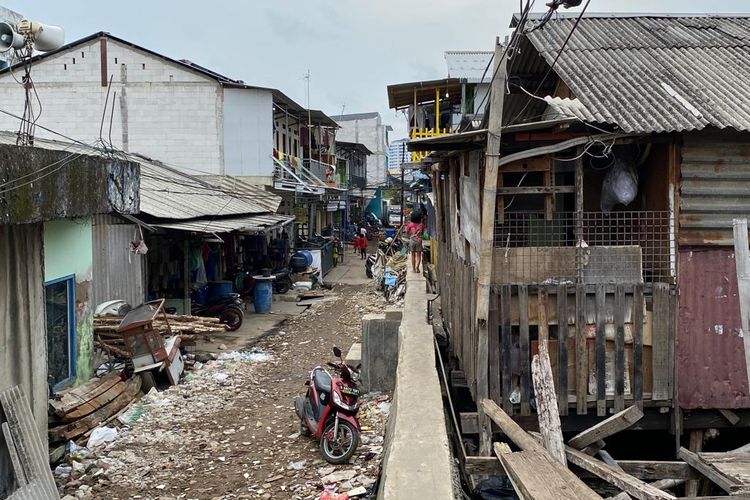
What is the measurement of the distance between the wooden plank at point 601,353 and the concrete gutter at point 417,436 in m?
1.78

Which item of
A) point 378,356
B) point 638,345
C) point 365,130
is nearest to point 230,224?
point 378,356

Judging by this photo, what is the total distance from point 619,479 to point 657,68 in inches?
222

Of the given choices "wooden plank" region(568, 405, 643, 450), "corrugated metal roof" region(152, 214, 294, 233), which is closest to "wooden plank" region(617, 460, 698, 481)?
"wooden plank" region(568, 405, 643, 450)

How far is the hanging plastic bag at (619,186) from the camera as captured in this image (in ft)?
24.3

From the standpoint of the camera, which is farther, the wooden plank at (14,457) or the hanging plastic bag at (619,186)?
the hanging plastic bag at (619,186)

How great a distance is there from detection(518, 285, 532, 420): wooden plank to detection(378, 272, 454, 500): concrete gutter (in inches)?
38.1

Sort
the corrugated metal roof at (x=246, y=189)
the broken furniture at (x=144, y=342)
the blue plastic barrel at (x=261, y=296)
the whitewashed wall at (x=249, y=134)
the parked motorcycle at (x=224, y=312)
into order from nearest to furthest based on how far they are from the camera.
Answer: the broken furniture at (x=144, y=342) → the parked motorcycle at (x=224, y=312) → the blue plastic barrel at (x=261, y=296) → the corrugated metal roof at (x=246, y=189) → the whitewashed wall at (x=249, y=134)

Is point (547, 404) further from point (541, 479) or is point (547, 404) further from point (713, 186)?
point (713, 186)

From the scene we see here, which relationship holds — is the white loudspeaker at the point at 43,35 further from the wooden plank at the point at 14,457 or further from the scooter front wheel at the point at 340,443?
the scooter front wheel at the point at 340,443

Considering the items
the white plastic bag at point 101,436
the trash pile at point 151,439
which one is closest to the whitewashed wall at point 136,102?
the trash pile at point 151,439

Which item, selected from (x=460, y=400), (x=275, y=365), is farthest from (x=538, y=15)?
(x=275, y=365)

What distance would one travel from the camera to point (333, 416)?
7.40 m

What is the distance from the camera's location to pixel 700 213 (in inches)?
280

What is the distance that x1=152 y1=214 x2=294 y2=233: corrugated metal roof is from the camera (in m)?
12.5
